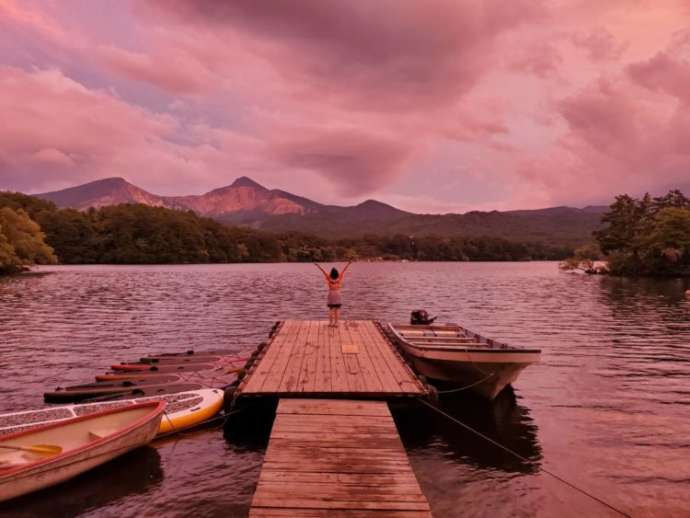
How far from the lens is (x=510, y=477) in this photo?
37.6 ft

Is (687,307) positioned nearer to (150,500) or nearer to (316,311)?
(316,311)

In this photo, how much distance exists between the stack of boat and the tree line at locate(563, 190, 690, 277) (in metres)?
104

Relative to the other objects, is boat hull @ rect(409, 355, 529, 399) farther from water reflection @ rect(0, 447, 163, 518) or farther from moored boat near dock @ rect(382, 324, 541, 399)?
water reflection @ rect(0, 447, 163, 518)

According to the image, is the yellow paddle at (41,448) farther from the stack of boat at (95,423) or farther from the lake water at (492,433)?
the lake water at (492,433)

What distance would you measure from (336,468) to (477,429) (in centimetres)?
734

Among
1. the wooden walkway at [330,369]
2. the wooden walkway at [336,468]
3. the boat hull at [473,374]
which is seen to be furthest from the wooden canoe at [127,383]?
the boat hull at [473,374]

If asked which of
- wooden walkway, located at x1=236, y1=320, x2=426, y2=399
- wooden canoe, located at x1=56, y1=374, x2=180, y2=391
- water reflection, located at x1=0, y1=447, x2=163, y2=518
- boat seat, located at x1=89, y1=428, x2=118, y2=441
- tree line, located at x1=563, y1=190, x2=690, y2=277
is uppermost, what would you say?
tree line, located at x1=563, y1=190, x2=690, y2=277

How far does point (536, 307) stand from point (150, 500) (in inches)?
1818

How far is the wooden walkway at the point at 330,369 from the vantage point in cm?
1296

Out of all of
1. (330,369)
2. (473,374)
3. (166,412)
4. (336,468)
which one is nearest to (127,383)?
(166,412)

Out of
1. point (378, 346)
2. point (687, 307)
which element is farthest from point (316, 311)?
point (687, 307)

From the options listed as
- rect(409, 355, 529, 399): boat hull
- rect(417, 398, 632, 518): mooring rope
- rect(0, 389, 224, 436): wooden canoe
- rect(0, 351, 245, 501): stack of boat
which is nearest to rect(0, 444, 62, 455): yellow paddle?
rect(0, 351, 245, 501): stack of boat

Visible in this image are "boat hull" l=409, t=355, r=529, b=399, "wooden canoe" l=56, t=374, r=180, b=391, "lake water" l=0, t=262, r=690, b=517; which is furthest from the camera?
"wooden canoe" l=56, t=374, r=180, b=391

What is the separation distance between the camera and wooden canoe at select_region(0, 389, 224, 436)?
42.0 ft
